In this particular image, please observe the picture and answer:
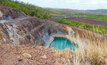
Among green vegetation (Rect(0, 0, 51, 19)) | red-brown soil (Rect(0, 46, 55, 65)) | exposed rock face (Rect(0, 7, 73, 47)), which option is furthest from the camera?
green vegetation (Rect(0, 0, 51, 19))

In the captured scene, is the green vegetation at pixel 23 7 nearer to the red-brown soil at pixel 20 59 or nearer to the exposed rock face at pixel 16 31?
the exposed rock face at pixel 16 31

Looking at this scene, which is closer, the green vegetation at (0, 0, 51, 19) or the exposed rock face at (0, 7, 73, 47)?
the exposed rock face at (0, 7, 73, 47)

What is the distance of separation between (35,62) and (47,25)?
648 inches

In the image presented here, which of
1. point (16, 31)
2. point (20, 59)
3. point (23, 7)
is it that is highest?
point (23, 7)

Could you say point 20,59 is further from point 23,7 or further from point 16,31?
point 23,7

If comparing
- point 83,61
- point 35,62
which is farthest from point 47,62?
point 83,61

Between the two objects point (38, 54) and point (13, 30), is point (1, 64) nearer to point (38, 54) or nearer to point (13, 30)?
point (38, 54)

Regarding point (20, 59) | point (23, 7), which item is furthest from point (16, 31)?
point (23, 7)

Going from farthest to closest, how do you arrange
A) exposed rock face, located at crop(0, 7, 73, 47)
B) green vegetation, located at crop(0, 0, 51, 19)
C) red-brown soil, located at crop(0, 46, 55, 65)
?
green vegetation, located at crop(0, 0, 51, 19)
exposed rock face, located at crop(0, 7, 73, 47)
red-brown soil, located at crop(0, 46, 55, 65)

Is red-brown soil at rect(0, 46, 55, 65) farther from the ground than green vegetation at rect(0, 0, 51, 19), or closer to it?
closer to it

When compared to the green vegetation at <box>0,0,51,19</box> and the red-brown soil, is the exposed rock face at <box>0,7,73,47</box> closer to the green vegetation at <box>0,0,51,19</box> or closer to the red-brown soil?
the red-brown soil

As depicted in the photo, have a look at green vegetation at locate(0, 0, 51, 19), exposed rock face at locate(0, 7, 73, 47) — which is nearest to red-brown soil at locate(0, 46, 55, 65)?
exposed rock face at locate(0, 7, 73, 47)

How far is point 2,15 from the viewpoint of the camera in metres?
10.5

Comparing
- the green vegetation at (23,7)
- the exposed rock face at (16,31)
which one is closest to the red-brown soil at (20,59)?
the exposed rock face at (16,31)
